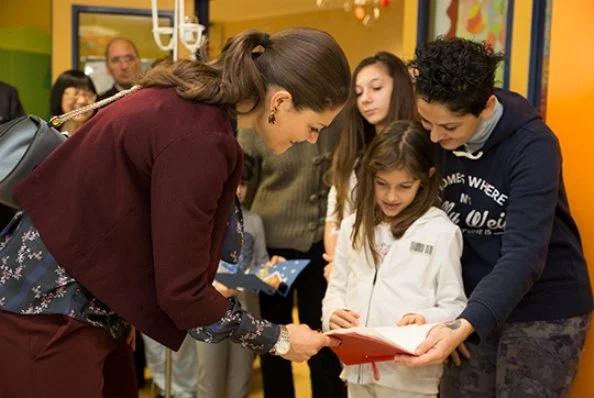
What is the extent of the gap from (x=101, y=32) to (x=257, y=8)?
9.17 ft

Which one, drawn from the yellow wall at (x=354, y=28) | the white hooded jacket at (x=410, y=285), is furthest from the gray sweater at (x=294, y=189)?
the yellow wall at (x=354, y=28)

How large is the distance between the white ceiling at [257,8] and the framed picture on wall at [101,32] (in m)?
1.65

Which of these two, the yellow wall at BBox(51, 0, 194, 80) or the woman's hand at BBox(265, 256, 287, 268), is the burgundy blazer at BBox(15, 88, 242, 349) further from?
the yellow wall at BBox(51, 0, 194, 80)

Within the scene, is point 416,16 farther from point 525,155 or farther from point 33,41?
point 33,41

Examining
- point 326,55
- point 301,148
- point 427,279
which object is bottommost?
point 427,279

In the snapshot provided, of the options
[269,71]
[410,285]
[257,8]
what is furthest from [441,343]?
[257,8]

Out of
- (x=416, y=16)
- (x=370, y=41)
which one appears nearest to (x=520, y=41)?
(x=416, y=16)

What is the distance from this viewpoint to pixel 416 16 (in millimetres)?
3031

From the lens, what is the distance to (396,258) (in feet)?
7.49

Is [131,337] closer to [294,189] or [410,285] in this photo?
[410,285]

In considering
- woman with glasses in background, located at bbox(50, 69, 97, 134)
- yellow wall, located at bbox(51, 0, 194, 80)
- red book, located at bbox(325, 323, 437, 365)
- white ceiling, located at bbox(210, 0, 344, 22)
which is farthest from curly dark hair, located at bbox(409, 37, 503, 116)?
white ceiling, located at bbox(210, 0, 344, 22)

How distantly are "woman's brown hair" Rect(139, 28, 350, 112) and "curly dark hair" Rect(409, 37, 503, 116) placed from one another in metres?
0.45

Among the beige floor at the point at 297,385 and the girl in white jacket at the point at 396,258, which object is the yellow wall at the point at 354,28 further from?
the girl in white jacket at the point at 396,258

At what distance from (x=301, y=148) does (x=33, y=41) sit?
2804mm
